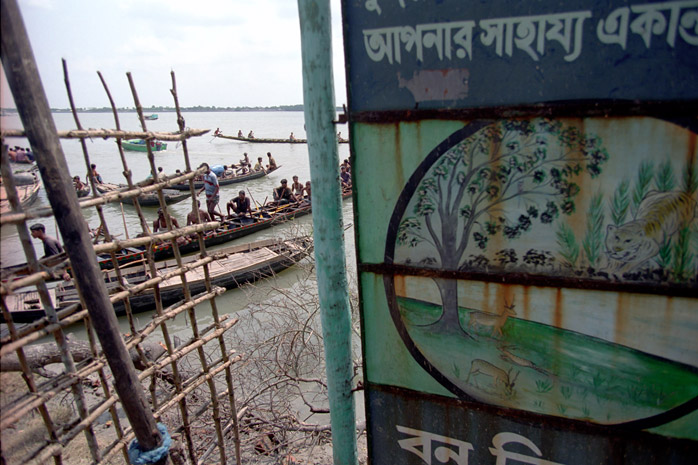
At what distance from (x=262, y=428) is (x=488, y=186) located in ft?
15.5

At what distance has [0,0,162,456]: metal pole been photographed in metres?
1.69

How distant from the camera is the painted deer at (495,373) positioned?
227cm

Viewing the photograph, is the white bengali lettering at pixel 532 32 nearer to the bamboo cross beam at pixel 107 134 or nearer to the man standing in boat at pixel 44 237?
the bamboo cross beam at pixel 107 134

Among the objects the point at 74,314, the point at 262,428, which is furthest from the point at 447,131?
the point at 262,428

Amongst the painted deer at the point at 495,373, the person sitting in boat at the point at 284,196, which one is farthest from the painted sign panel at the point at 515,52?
the person sitting in boat at the point at 284,196

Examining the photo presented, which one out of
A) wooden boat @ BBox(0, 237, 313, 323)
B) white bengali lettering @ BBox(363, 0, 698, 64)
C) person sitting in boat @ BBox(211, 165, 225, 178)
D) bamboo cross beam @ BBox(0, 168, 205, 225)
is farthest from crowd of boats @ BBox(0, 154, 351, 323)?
person sitting in boat @ BBox(211, 165, 225, 178)

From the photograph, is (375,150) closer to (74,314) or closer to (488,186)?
(488,186)

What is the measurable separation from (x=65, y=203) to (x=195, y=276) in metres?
9.28

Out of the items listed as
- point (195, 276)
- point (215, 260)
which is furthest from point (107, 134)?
point (195, 276)

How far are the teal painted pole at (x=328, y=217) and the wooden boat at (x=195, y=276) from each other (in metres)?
6.09

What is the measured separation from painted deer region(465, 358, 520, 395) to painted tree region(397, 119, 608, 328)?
0.76 feet

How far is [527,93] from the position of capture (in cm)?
194

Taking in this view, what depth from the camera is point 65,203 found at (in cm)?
189

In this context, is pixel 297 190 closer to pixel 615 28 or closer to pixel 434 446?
pixel 434 446
